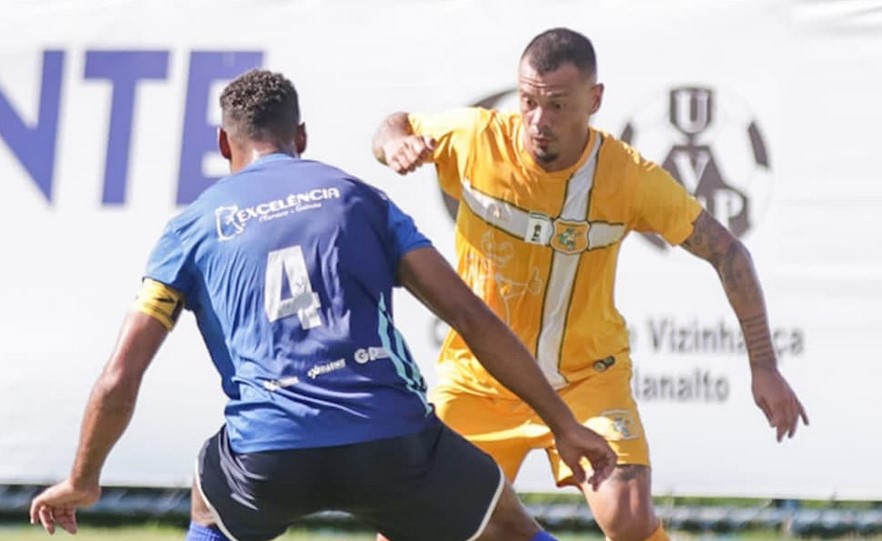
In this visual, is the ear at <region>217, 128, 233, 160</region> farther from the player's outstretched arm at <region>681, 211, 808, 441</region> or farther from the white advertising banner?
the white advertising banner

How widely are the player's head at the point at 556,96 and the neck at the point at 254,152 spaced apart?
4.69ft

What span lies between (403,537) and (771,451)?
4.03 m

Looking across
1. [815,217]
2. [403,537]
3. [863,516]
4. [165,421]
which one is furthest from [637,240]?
[403,537]

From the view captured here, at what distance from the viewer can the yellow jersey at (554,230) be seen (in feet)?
21.6

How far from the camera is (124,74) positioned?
9172mm

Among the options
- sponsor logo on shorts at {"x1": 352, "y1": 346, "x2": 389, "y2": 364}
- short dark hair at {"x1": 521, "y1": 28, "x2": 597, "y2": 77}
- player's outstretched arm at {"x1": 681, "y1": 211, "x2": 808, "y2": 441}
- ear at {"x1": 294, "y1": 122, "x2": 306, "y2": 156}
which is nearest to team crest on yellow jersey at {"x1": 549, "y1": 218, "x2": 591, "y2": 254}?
player's outstretched arm at {"x1": 681, "y1": 211, "x2": 808, "y2": 441}

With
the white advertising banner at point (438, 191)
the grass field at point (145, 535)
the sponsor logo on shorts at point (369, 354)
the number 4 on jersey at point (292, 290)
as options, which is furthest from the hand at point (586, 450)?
the grass field at point (145, 535)

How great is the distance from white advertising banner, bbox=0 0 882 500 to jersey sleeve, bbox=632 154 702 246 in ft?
7.33

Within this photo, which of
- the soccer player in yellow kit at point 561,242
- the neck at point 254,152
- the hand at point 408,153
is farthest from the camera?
the soccer player in yellow kit at point 561,242

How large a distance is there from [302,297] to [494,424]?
189 centimetres

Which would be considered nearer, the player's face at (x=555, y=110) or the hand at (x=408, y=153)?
the hand at (x=408, y=153)

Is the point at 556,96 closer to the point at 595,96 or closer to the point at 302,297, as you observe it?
the point at 595,96

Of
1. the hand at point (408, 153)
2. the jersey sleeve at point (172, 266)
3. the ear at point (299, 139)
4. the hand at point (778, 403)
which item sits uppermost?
the ear at point (299, 139)

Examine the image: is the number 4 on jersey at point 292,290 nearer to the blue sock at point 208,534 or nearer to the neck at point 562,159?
the blue sock at point 208,534
